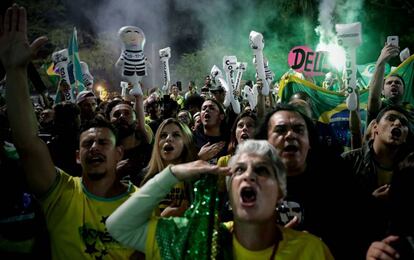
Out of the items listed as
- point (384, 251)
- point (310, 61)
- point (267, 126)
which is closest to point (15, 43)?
point (267, 126)

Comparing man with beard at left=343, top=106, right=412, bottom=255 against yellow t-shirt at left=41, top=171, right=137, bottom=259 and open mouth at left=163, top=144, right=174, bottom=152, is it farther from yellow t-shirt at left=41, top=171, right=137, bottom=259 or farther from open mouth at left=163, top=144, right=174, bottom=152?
yellow t-shirt at left=41, top=171, right=137, bottom=259

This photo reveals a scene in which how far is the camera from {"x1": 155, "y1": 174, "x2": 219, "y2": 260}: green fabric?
93.4 inches

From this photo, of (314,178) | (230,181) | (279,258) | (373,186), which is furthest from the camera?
(373,186)

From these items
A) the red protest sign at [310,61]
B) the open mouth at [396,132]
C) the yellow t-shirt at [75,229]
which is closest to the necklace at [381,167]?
the open mouth at [396,132]

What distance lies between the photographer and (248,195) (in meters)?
2.44

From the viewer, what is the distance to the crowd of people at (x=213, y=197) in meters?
2.40

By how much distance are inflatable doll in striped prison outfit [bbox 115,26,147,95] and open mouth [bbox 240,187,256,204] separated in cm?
358

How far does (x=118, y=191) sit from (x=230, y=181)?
1043 millimetres

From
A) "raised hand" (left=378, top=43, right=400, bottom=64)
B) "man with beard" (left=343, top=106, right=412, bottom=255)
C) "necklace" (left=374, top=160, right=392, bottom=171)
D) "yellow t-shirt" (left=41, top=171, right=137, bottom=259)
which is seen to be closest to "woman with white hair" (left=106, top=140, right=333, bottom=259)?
"yellow t-shirt" (left=41, top=171, right=137, bottom=259)

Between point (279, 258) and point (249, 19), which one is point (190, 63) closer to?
point (249, 19)

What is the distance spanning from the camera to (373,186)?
11.5 feet

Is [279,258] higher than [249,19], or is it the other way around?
[249,19]

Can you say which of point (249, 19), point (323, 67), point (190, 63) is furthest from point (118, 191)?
point (190, 63)

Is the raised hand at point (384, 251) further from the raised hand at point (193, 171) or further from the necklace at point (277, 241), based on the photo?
the raised hand at point (193, 171)
